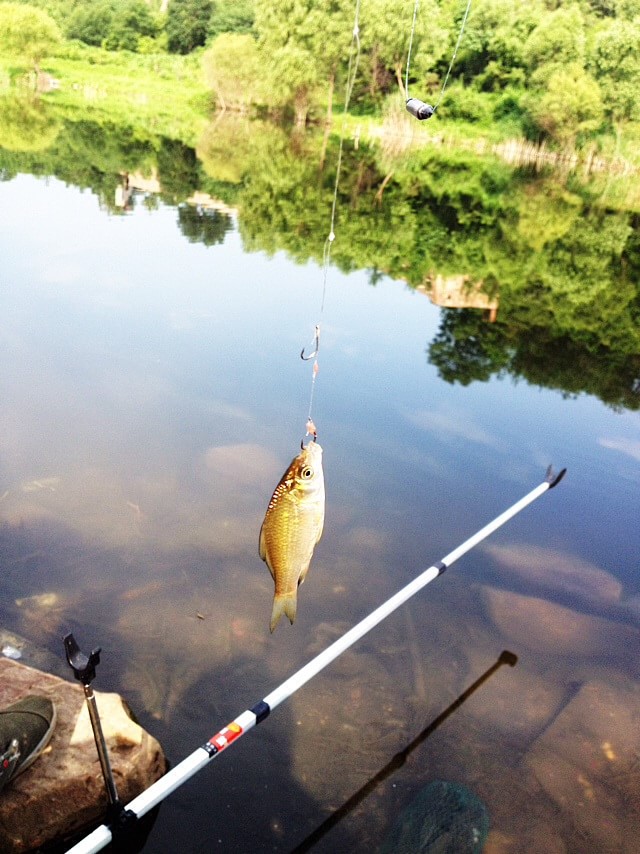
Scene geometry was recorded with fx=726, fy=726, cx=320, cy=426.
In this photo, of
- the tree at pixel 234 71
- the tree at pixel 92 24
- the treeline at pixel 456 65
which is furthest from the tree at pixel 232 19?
the treeline at pixel 456 65

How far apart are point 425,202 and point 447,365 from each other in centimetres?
1606

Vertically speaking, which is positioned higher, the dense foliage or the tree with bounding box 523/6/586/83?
the tree with bounding box 523/6/586/83

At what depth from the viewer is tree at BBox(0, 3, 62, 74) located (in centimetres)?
5322

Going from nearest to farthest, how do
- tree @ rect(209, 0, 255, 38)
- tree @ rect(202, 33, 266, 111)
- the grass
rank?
the grass < tree @ rect(202, 33, 266, 111) < tree @ rect(209, 0, 255, 38)

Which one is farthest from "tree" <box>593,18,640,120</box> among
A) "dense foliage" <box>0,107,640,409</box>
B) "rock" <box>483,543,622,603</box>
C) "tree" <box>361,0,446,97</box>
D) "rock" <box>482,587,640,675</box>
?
"rock" <box>482,587,640,675</box>

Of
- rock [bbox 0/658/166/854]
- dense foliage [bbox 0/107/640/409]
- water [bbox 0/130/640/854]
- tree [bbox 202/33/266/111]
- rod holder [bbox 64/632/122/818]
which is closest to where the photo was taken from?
rod holder [bbox 64/632/122/818]

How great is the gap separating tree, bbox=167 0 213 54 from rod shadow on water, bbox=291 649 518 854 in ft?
270

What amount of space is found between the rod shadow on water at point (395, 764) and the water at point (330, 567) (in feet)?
A: 0.07

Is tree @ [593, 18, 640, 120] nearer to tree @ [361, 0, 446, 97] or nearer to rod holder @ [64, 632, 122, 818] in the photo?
tree @ [361, 0, 446, 97]

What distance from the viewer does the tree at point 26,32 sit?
53.2 m

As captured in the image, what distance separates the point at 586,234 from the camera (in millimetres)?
23812

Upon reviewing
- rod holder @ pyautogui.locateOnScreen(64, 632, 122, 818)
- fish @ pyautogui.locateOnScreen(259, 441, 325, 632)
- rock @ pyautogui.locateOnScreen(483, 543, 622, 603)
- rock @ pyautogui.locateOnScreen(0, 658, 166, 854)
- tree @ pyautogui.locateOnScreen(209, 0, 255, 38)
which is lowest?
rock @ pyautogui.locateOnScreen(483, 543, 622, 603)

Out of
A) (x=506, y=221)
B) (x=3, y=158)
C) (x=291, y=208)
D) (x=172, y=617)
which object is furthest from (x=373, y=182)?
(x=172, y=617)

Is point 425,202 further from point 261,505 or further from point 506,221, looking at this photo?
point 261,505
